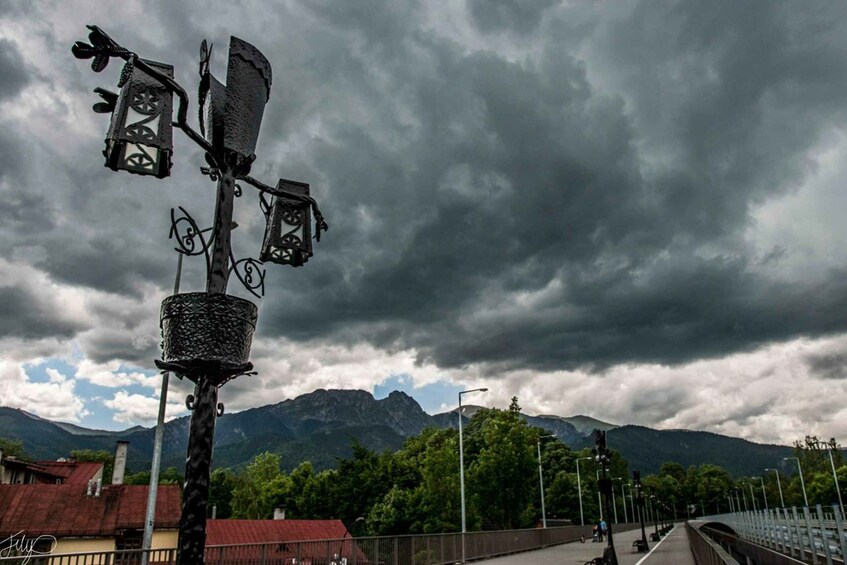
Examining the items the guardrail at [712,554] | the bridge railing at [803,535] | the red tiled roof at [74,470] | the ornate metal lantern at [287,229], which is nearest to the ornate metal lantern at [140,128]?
the ornate metal lantern at [287,229]

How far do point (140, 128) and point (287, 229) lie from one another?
1761 millimetres

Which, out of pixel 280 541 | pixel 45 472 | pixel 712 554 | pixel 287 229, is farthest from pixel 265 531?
pixel 287 229

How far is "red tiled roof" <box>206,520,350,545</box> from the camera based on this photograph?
134ft

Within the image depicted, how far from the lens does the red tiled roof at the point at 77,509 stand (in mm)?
31719

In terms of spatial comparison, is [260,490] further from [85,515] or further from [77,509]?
[85,515]

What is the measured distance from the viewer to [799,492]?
444 feet

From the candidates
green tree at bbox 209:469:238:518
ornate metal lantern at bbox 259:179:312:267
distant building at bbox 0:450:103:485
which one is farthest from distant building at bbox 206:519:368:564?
green tree at bbox 209:469:238:518

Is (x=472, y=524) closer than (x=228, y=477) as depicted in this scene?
Yes

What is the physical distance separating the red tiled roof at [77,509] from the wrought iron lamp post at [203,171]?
33.3 meters

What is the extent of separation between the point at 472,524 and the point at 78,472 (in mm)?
36279

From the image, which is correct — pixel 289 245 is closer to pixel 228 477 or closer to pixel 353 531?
pixel 353 531

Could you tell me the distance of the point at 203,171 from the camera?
4828 millimetres

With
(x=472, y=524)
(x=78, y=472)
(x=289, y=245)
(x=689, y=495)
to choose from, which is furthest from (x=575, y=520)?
(x=689, y=495)

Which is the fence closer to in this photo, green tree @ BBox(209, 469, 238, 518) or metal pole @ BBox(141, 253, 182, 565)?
metal pole @ BBox(141, 253, 182, 565)
